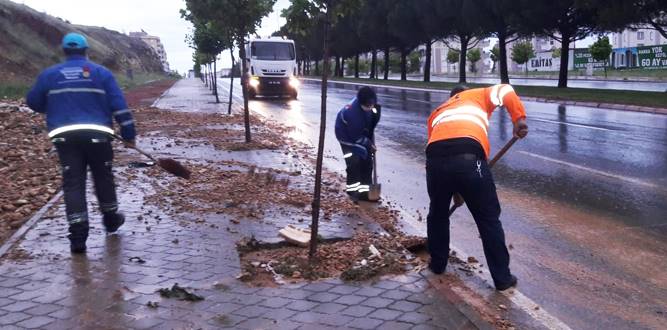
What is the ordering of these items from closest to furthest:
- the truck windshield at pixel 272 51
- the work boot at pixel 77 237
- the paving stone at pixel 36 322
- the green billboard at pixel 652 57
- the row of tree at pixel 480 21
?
the paving stone at pixel 36 322, the work boot at pixel 77 237, the row of tree at pixel 480 21, the truck windshield at pixel 272 51, the green billboard at pixel 652 57

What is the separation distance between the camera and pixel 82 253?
16.8 feet

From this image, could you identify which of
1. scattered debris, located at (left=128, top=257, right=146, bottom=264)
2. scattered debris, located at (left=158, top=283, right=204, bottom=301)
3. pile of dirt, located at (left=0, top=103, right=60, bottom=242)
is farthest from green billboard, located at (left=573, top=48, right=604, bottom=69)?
scattered debris, located at (left=158, top=283, right=204, bottom=301)

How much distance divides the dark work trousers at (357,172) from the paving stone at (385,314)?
358 cm

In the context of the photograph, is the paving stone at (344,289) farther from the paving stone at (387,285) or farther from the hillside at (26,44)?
the hillside at (26,44)

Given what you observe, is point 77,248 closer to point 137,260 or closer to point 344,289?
point 137,260

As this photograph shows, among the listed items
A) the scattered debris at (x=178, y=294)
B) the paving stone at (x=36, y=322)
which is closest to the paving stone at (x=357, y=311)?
the scattered debris at (x=178, y=294)

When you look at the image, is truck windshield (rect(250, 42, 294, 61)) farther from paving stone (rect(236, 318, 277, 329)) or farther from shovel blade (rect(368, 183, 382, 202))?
paving stone (rect(236, 318, 277, 329))

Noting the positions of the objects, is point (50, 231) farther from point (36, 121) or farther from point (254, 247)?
point (36, 121)

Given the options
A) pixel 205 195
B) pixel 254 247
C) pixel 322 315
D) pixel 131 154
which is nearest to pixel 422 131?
pixel 131 154

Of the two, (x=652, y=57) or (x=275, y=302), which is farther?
(x=652, y=57)

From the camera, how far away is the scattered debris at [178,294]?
4160 millimetres

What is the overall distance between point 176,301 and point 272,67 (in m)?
23.9

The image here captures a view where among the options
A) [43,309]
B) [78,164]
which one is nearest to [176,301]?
[43,309]

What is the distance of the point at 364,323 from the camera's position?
3.81m
